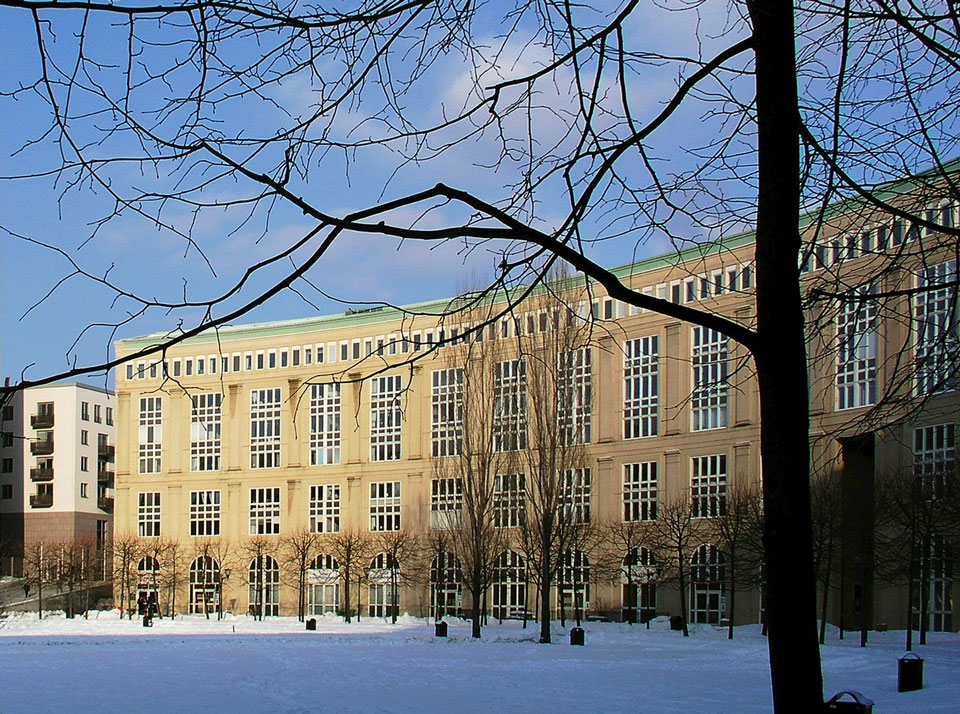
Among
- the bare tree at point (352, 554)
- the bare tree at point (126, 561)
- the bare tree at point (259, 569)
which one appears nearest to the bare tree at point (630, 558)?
the bare tree at point (352, 554)

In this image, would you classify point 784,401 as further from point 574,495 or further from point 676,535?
point 574,495

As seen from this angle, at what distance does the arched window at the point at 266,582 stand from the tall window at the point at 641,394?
2641cm

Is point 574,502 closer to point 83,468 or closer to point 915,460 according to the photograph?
point 915,460

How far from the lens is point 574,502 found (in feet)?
189

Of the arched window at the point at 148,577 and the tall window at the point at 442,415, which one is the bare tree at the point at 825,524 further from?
the arched window at the point at 148,577

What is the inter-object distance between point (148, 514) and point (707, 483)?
134 ft

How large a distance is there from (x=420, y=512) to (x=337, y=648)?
30.8 metres

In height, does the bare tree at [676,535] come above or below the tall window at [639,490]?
below

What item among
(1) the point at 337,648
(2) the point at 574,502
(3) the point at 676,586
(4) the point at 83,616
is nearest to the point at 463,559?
(2) the point at 574,502

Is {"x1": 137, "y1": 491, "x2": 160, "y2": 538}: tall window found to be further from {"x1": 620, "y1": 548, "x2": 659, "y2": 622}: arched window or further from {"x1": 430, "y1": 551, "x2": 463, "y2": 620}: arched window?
{"x1": 620, "y1": 548, "x2": 659, "y2": 622}: arched window

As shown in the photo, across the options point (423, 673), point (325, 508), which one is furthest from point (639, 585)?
point (423, 673)

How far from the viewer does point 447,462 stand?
66.7 m

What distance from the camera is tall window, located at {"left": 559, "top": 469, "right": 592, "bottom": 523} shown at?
52.6 metres

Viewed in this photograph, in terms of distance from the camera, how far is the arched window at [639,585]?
2275 inches
